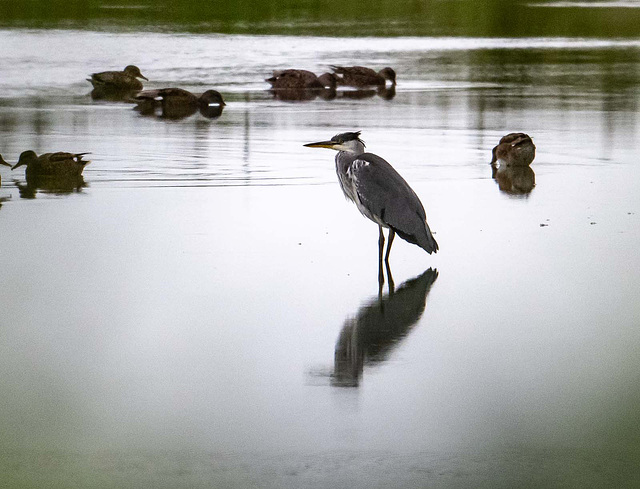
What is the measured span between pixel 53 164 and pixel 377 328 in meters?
5.48

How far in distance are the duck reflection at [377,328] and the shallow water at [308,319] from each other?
2 cm

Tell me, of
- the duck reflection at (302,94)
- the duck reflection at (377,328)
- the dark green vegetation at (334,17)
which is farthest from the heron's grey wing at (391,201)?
the dark green vegetation at (334,17)

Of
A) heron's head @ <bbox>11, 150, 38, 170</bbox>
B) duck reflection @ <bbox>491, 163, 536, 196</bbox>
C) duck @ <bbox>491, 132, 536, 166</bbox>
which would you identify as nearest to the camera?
duck reflection @ <bbox>491, 163, 536, 196</bbox>

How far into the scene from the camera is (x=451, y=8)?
148 ft

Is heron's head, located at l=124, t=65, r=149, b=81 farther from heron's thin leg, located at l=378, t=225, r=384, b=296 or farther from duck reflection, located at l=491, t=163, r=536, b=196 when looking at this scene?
heron's thin leg, located at l=378, t=225, r=384, b=296

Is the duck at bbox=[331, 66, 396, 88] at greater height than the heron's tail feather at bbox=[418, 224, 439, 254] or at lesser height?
greater

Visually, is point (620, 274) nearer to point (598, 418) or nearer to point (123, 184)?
point (598, 418)

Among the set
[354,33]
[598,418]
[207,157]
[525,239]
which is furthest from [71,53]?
[598,418]

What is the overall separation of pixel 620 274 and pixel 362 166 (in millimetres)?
1804

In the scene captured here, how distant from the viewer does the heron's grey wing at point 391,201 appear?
7.64 m

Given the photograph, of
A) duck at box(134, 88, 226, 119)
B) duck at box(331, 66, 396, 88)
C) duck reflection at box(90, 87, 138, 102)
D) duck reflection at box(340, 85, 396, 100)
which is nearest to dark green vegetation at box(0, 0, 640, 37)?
duck at box(331, 66, 396, 88)

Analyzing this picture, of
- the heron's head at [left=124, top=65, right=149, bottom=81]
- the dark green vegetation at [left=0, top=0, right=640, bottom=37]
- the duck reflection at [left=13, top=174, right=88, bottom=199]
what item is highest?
the dark green vegetation at [left=0, top=0, right=640, bottom=37]

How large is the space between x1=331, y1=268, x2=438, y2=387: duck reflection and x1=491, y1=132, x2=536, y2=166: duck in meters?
4.44

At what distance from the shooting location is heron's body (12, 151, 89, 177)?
1091 cm
